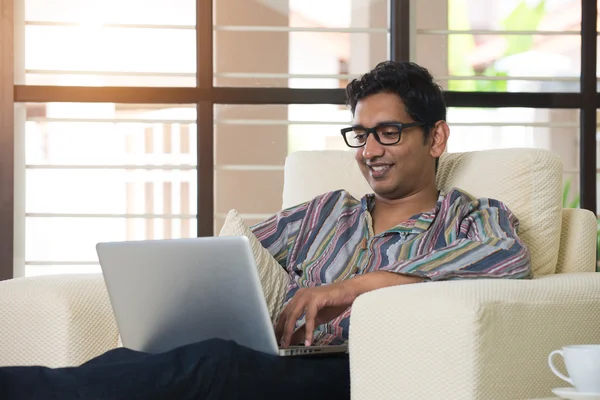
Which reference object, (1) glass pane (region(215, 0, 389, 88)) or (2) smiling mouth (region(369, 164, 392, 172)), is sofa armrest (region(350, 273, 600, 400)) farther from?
(1) glass pane (region(215, 0, 389, 88))

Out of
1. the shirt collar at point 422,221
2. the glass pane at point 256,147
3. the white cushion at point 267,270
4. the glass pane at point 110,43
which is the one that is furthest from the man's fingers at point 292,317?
the glass pane at point 110,43

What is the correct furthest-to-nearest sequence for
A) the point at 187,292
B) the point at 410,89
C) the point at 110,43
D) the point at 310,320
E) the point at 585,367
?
1. the point at 110,43
2. the point at 410,89
3. the point at 310,320
4. the point at 187,292
5. the point at 585,367

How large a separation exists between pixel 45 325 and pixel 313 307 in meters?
0.63

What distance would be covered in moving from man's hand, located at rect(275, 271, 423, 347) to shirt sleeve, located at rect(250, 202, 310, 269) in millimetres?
448

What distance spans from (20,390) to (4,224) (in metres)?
2.52

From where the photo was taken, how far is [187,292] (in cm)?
Answer: 182

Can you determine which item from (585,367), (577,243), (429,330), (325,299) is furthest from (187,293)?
(577,243)

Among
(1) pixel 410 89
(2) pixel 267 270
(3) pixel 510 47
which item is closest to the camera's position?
(2) pixel 267 270

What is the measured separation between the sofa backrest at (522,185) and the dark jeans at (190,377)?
727 mm

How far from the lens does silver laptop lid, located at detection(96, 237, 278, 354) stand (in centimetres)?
178

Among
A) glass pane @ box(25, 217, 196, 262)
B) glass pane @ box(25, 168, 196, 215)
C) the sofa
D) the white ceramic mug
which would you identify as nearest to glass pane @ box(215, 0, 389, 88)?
glass pane @ box(25, 168, 196, 215)

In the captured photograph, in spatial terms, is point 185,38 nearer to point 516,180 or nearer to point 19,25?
point 19,25

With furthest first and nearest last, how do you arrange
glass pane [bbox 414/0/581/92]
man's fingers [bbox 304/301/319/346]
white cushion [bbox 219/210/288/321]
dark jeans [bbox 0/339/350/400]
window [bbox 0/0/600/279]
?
glass pane [bbox 414/0/581/92]
window [bbox 0/0/600/279]
white cushion [bbox 219/210/288/321]
man's fingers [bbox 304/301/319/346]
dark jeans [bbox 0/339/350/400]

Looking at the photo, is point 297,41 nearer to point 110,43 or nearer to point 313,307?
point 110,43
